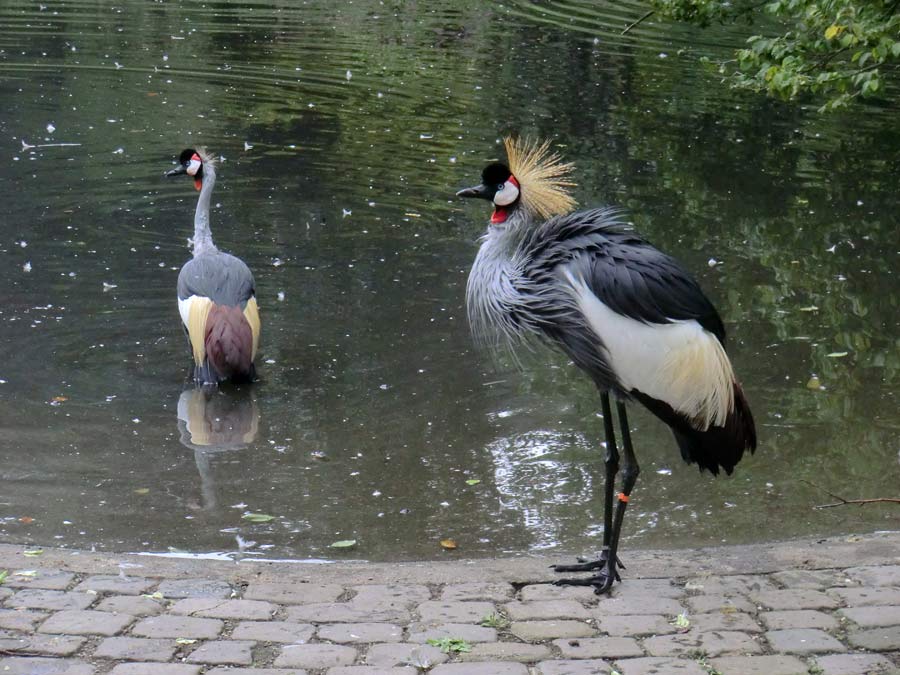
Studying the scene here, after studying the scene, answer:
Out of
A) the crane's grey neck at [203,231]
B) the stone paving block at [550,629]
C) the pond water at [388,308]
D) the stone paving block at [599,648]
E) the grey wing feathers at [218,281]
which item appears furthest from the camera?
the crane's grey neck at [203,231]

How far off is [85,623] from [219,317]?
3398mm

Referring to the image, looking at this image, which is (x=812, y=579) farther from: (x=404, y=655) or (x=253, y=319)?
(x=253, y=319)

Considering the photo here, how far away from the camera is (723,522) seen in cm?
582

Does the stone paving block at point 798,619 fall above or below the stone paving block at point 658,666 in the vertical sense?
above

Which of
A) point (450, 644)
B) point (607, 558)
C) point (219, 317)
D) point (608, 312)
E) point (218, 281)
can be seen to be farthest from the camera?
point (218, 281)

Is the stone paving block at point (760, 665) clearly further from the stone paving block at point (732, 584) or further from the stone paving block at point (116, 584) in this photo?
the stone paving block at point (116, 584)

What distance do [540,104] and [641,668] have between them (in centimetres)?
1324

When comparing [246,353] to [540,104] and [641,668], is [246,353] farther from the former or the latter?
[540,104]

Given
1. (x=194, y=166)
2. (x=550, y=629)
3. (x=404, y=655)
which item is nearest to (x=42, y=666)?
(x=404, y=655)

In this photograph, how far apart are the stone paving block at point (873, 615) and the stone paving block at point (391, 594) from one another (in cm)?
157

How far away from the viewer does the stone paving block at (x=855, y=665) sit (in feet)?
13.5

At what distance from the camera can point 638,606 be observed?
4.69m

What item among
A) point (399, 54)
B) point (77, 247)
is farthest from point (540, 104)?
point (77, 247)

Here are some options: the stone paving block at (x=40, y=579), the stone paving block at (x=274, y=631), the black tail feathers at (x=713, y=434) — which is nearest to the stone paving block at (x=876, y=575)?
the black tail feathers at (x=713, y=434)
